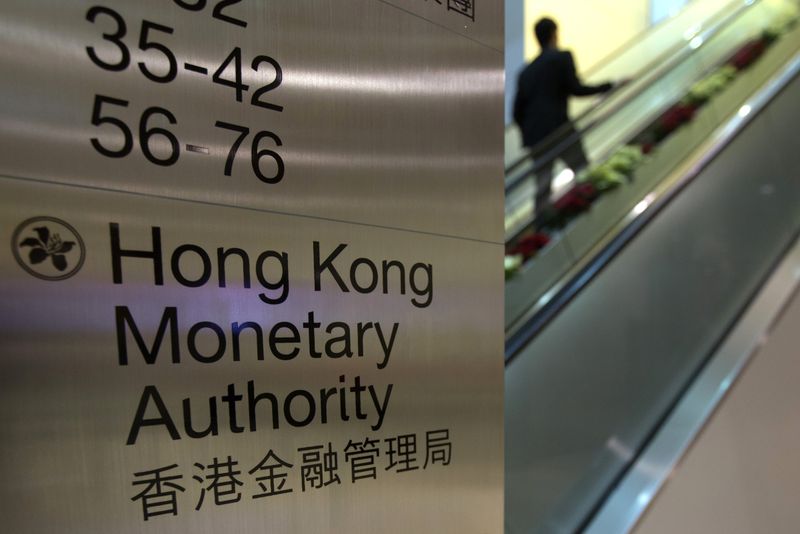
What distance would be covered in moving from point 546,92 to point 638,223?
5.64ft

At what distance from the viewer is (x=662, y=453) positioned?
2203 millimetres

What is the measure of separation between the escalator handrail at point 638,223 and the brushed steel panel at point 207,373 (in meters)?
1.29

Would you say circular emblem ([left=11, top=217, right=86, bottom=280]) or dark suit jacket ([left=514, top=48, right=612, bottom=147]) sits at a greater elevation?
dark suit jacket ([left=514, top=48, right=612, bottom=147])

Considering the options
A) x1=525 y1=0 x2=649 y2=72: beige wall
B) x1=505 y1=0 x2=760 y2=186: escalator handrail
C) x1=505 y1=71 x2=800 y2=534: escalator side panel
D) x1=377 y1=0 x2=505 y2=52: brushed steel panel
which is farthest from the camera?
x1=525 y1=0 x2=649 y2=72: beige wall

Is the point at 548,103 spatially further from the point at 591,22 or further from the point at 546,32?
the point at 591,22

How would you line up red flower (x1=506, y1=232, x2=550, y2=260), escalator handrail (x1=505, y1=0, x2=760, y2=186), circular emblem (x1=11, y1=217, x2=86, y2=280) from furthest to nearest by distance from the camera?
1. escalator handrail (x1=505, y1=0, x2=760, y2=186)
2. red flower (x1=506, y1=232, x2=550, y2=260)
3. circular emblem (x1=11, y1=217, x2=86, y2=280)

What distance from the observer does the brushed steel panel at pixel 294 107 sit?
1.95 ft

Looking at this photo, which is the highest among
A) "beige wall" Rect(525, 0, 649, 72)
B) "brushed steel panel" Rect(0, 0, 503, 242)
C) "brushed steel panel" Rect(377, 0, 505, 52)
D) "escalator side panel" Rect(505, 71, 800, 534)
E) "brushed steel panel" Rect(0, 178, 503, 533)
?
"beige wall" Rect(525, 0, 649, 72)

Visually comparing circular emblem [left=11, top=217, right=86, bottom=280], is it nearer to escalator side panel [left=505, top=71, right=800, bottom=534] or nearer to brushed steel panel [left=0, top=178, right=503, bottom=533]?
brushed steel panel [left=0, top=178, right=503, bottom=533]

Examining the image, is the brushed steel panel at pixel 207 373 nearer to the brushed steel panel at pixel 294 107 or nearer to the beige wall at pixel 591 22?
the brushed steel panel at pixel 294 107

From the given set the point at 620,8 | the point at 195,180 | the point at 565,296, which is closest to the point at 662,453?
the point at 565,296

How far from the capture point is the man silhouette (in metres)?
4.02

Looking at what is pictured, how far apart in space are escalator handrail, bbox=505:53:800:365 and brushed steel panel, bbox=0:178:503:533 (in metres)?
1.29

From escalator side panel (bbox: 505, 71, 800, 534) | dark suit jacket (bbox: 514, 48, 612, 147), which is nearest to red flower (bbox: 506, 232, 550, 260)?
escalator side panel (bbox: 505, 71, 800, 534)
